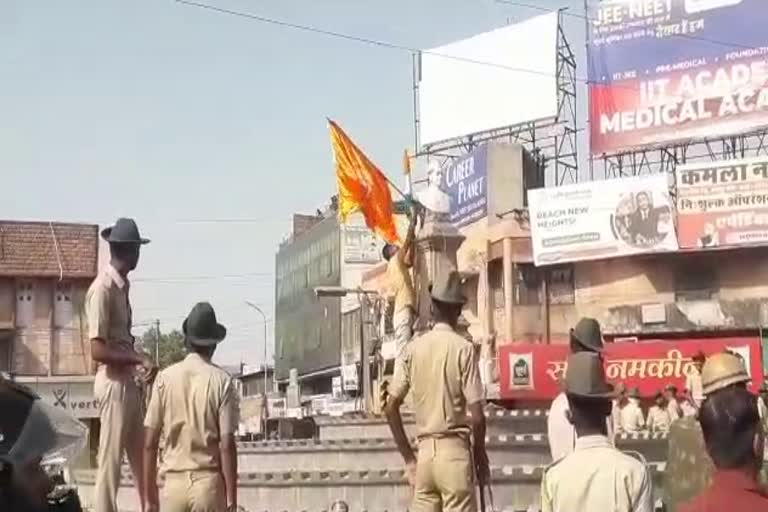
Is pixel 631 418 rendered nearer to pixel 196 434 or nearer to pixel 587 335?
pixel 587 335

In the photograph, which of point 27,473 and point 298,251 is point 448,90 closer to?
point 298,251

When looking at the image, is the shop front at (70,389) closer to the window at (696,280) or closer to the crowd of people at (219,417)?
the crowd of people at (219,417)

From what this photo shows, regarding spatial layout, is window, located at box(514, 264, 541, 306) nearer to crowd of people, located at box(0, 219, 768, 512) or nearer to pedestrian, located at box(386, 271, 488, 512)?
crowd of people, located at box(0, 219, 768, 512)

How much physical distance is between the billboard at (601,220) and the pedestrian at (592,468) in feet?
103

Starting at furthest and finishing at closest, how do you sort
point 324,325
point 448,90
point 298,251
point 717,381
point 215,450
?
1. point 298,251
2. point 324,325
3. point 448,90
4. point 215,450
5. point 717,381

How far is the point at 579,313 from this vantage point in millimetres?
38156

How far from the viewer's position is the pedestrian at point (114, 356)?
6.65 metres

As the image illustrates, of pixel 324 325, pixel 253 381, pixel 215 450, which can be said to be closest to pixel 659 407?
pixel 215 450

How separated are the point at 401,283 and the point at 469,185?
31611mm

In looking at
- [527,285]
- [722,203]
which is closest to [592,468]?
[722,203]

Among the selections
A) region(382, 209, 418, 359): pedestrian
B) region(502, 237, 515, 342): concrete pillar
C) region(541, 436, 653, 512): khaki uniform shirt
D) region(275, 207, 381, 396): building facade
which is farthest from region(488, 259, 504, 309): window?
region(541, 436, 653, 512): khaki uniform shirt

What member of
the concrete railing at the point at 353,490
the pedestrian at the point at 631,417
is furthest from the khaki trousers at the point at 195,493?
the pedestrian at the point at 631,417

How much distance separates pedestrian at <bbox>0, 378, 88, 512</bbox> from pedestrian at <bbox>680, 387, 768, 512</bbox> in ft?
5.82

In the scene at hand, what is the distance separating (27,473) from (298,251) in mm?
62936
